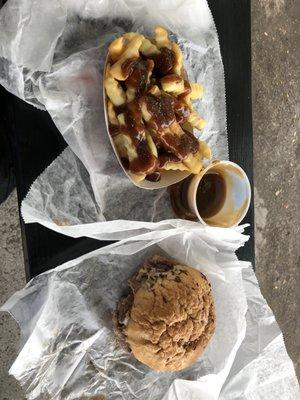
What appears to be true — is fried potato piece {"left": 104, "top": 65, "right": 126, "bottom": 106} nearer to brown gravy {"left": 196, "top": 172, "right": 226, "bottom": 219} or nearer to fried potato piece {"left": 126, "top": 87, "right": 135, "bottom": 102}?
fried potato piece {"left": 126, "top": 87, "right": 135, "bottom": 102}

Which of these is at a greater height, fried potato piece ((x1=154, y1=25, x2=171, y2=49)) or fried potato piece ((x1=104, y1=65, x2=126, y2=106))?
fried potato piece ((x1=154, y1=25, x2=171, y2=49))

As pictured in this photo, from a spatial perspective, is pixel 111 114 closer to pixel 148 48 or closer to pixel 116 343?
pixel 148 48

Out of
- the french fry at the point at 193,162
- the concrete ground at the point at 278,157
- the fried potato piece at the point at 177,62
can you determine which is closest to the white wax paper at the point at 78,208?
the french fry at the point at 193,162

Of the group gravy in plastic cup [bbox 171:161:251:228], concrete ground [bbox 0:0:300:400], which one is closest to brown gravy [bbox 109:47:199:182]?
gravy in plastic cup [bbox 171:161:251:228]

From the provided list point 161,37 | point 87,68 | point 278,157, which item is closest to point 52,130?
point 87,68

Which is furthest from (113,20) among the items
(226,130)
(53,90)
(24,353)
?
(24,353)

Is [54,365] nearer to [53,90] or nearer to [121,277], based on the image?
[121,277]

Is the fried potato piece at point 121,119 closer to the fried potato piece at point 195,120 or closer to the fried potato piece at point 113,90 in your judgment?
the fried potato piece at point 113,90
